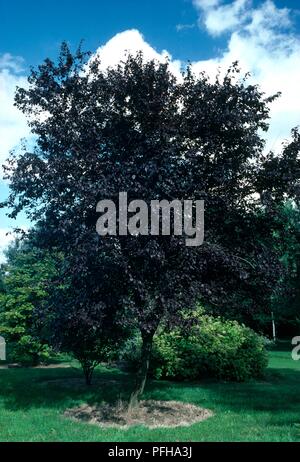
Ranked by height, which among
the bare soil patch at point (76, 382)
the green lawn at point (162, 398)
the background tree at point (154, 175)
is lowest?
the bare soil patch at point (76, 382)

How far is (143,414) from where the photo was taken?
39.9 feet

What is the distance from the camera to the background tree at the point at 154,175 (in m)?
10.7

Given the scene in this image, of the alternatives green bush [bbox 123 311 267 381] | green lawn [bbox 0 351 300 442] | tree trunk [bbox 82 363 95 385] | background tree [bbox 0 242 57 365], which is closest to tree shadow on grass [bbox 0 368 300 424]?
green lawn [bbox 0 351 300 442]

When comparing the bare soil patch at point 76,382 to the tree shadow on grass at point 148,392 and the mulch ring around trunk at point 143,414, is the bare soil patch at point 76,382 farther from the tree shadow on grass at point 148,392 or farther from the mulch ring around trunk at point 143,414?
the mulch ring around trunk at point 143,414

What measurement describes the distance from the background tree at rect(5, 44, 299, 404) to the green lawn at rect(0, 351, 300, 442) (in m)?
2.42

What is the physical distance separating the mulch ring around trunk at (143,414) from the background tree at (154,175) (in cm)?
89

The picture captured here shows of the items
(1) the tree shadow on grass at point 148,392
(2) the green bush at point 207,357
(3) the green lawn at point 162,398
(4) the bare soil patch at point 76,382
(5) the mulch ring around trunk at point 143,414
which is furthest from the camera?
(2) the green bush at point 207,357

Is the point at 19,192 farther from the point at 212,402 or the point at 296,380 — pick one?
the point at 296,380

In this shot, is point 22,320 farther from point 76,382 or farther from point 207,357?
point 207,357

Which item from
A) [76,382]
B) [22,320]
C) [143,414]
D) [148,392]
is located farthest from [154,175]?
[22,320]

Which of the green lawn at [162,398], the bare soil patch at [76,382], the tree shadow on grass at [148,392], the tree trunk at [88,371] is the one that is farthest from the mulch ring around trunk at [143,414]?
the bare soil patch at [76,382]

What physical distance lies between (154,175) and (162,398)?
7892 millimetres

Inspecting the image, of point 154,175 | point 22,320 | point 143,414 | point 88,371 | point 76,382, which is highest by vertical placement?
point 154,175
